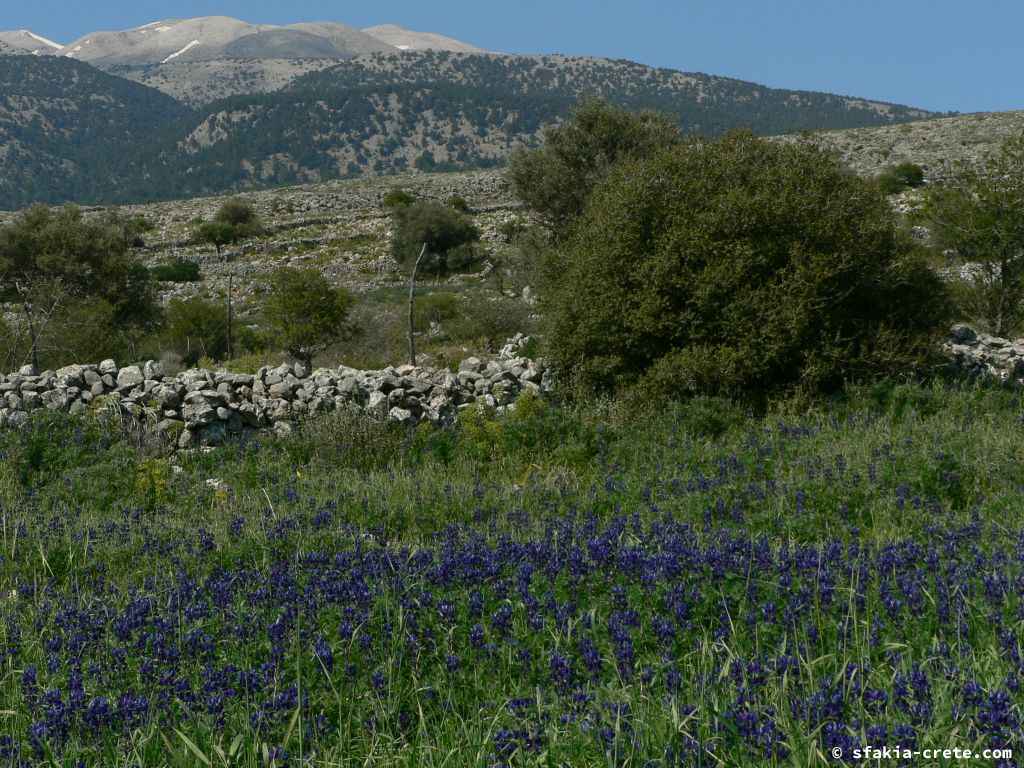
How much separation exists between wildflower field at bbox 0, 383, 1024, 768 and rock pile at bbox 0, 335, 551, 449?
287 cm

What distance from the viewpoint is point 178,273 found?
43844 millimetres

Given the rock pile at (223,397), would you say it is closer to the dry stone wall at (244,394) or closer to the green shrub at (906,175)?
the dry stone wall at (244,394)

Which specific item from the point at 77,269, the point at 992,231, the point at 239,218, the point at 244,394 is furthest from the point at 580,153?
the point at 239,218

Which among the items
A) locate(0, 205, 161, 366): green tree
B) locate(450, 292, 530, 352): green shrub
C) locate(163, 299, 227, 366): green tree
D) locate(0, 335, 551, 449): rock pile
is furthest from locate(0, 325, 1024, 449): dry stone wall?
locate(0, 205, 161, 366): green tree

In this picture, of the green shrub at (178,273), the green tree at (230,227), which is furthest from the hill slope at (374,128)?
the green shrub at (178,273)

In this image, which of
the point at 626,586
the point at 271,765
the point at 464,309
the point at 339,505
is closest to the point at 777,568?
the point at 626,586

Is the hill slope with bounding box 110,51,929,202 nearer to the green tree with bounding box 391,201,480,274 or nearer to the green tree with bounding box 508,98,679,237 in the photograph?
the green tree with bounding box 391,201,480,274

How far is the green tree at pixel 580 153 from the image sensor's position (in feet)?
73.5

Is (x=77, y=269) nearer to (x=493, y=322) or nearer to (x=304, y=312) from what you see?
(x=304, y=312)

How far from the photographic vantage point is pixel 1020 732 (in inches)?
91.2

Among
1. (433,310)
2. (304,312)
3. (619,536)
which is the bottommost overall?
(433,310)

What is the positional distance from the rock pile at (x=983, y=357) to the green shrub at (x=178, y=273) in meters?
38.4

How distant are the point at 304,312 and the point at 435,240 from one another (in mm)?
27348

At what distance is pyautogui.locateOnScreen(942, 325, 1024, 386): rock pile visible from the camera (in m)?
11.8
